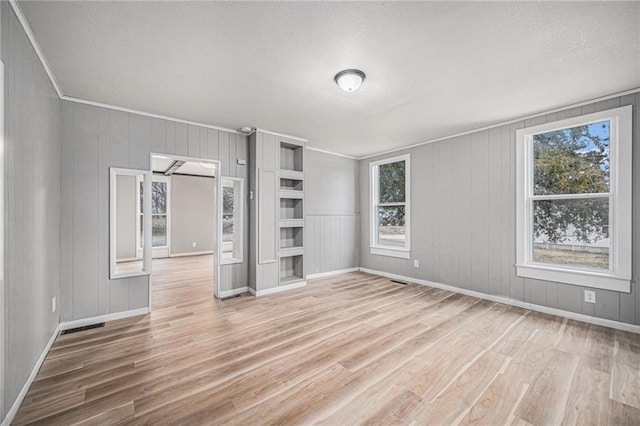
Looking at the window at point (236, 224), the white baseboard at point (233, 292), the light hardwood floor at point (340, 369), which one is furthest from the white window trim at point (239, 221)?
the light hardwood floor at point (340, 369)

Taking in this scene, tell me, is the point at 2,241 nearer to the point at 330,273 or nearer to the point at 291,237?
the point at 291,237

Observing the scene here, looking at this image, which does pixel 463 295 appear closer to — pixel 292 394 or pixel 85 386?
pixel 292 394

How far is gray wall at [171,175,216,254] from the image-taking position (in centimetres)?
809

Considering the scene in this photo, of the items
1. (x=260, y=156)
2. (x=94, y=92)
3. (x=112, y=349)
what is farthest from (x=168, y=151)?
(x=112, y=349)

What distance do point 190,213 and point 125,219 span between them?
4.50m

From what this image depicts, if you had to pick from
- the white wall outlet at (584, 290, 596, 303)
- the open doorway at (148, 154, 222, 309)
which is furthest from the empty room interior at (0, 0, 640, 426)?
the open doorway at (148, 154, 222, 309)

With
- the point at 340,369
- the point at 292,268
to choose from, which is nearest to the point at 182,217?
the point at 292,268

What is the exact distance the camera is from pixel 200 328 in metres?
2.99

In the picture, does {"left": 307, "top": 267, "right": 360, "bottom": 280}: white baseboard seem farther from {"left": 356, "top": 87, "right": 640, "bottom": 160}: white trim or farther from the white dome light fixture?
the white dome light fixture

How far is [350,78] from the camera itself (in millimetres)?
2486

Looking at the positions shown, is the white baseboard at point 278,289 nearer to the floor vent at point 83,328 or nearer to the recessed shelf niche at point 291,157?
the floor vent at point 83,328

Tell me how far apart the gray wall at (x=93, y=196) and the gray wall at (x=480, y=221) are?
4314 millimetres

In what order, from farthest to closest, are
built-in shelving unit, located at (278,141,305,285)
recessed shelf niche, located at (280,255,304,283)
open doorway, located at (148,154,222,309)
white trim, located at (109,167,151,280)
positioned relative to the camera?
open doorway, located at (148,154,222,309)
recessed shelf niche, located at (280,255,304,283)
built-in shelving unit, located at (278,141,305,285)
white trim, located at (109,167,151,280)

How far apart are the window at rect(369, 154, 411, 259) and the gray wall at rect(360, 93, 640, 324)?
0.17m
